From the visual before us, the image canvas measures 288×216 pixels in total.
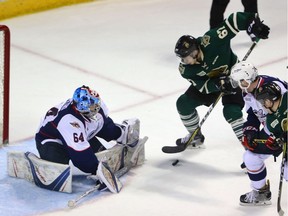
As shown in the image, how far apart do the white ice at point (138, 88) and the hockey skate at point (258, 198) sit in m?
0.03

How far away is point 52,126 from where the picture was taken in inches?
160

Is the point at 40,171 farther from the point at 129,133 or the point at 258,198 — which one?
the point at 258,198

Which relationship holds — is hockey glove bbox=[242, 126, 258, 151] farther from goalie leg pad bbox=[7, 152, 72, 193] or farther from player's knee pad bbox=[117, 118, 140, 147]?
goalie leg pad bbox=[7, 152, 72, 193]

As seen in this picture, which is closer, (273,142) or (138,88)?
(273,142)

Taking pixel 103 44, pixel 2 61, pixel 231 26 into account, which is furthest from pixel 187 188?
pixel 103 44

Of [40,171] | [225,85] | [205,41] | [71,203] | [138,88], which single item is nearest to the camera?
[71,203]

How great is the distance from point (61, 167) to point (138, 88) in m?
1.47

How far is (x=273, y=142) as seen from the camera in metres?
3.70

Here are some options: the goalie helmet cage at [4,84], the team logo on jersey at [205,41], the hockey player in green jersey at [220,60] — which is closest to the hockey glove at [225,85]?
the hockey player in green jersey at [220,60]

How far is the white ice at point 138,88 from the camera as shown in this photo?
13.0ft

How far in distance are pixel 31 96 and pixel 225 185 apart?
1581 millimetres

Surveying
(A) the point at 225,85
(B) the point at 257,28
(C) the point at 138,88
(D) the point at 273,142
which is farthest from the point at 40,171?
(C) the point at 138,88

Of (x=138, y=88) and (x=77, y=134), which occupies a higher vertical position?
(x=77, y=134)

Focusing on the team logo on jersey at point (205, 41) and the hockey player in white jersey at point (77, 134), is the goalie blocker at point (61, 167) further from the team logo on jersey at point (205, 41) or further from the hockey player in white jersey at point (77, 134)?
the team logo on jersey at point (205, 41)
